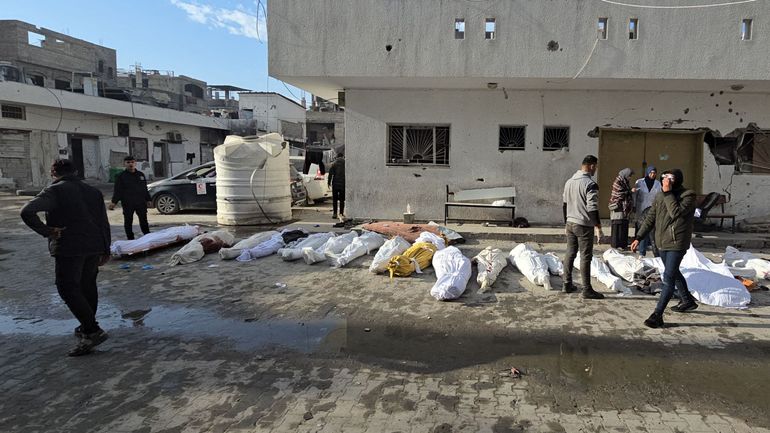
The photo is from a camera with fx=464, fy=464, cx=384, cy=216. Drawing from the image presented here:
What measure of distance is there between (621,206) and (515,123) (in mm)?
3262

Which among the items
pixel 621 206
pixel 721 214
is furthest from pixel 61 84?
pixel 721 214

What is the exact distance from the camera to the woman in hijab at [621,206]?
8203 mm

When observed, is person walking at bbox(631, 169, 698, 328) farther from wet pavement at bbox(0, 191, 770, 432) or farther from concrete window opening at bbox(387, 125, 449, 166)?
concrete window opening at bbox(387, 125, 449, 166)

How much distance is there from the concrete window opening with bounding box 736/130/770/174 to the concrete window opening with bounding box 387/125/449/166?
258 inches

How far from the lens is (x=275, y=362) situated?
4.11 metres

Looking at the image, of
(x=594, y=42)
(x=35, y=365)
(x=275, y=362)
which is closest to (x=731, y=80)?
(x=594, y=42)

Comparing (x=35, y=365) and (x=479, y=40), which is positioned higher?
(x=479, y=40)

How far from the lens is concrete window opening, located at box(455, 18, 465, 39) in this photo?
955cm

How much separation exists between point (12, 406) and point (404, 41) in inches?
338

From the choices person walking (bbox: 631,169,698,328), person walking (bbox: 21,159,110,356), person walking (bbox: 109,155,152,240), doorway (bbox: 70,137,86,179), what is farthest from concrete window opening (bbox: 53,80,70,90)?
person walking (bbox: 631,169,698,328)

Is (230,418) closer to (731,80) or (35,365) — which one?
(35,365)

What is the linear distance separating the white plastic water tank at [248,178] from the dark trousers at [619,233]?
296 inches

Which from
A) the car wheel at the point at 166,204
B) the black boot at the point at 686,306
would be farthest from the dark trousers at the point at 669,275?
the car wheel at the point at 166,204

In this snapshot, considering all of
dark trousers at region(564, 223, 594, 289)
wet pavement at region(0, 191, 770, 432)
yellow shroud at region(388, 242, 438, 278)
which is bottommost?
wet pavement at region(0, 191, 770, 432)
